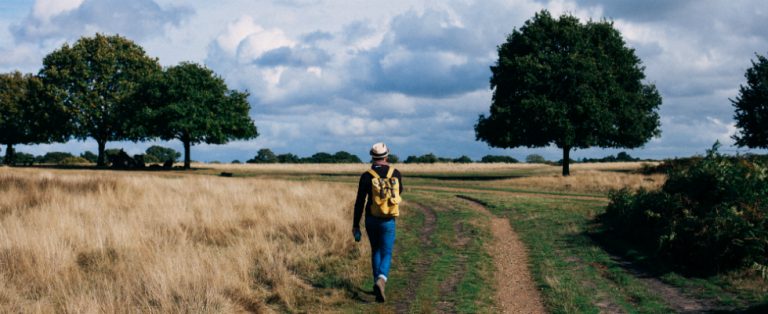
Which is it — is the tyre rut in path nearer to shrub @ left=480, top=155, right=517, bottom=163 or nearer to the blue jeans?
the blue jeans

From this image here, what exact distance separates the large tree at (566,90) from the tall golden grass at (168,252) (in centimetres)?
2569

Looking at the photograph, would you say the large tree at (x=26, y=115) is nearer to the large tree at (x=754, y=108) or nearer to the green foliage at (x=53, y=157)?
the green foliage at (x=53, y=157)

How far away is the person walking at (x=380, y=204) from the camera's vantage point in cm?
952

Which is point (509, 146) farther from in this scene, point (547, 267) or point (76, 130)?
point (76, 130)

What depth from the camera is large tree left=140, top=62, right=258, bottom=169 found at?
184 ft

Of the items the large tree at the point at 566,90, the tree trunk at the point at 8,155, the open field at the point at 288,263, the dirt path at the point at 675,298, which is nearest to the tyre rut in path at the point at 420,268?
the open field at the point at 288,263

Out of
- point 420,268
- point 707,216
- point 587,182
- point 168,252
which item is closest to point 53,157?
point 587,182

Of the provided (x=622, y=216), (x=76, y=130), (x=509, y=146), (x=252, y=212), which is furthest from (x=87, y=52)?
(x=622, y=216)

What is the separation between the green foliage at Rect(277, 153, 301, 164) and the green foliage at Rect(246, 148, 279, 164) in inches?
35.5

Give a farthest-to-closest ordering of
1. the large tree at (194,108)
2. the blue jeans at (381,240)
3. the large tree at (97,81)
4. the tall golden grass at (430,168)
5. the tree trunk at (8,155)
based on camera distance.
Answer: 1. the tree trunk at (8,155)
2. the tall golden grass at (430,168)
3. the large tree at (97,81)
4. the large tree at (194,108)
5. the blue jeans at (381,240)

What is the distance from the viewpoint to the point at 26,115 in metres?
63.3

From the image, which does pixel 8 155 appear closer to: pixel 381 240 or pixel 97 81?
pixel 97 81

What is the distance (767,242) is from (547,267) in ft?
15.4

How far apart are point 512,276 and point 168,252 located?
7053mm
